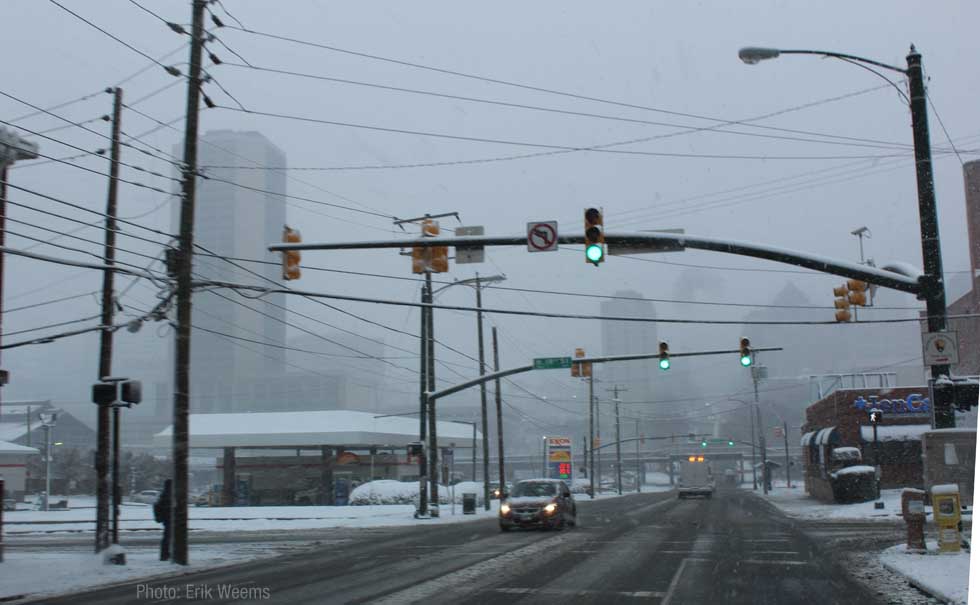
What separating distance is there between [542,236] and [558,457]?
56.3m

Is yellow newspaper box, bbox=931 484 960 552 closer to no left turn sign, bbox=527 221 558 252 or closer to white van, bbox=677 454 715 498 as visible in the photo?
no left turn sign, bbox=527 221 558 252

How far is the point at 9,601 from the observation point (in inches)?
536

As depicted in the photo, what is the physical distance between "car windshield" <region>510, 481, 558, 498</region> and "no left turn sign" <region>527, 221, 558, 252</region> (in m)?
14.6

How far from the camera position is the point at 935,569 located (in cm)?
1473

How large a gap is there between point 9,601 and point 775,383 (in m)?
146

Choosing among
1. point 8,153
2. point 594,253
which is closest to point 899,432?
point 594,253

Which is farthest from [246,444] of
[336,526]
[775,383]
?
[775,383]

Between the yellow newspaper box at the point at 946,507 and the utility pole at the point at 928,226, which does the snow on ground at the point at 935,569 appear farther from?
the utility pole at the point at 928,226

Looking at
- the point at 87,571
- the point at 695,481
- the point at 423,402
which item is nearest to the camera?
the point at 87,571

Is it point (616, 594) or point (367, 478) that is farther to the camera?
point (367, 478)

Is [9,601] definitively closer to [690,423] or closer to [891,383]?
[891,383]

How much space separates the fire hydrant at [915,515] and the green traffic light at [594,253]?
766 cm

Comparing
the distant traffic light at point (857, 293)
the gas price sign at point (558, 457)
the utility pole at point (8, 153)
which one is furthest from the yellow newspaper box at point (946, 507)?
the gas price sign at point (558, 457)

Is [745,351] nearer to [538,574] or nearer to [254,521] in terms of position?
[538,574]
